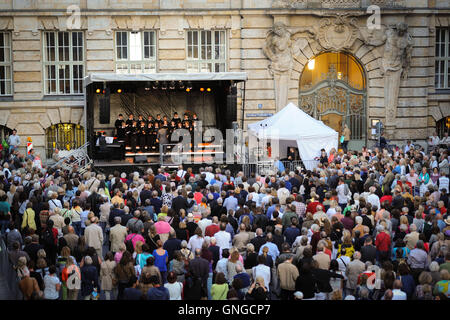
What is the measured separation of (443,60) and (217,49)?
10596mm

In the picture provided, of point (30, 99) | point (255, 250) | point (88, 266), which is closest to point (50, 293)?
point (88, 266)

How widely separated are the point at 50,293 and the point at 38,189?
5.99 meters

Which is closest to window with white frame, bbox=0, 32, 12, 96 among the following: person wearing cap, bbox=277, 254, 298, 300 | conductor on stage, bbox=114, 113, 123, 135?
conductor on stage, bbox=114, 113, 123, 135

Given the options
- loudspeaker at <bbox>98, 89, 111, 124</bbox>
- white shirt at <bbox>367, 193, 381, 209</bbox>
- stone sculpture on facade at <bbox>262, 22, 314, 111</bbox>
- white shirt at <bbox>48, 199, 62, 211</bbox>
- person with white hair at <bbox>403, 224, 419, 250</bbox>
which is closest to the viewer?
person with white hair at <bbox>403, 224, 419, 250</bbox>

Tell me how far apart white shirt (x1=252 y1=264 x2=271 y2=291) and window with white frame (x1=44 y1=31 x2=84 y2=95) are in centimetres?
2032

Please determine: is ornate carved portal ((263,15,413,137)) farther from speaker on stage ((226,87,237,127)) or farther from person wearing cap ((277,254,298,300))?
person wearing cap ((277,254,298,300))

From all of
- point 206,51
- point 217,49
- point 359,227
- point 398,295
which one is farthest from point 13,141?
point 398,295

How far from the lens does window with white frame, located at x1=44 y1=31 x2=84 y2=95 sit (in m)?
30.8

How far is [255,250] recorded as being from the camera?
1395cm

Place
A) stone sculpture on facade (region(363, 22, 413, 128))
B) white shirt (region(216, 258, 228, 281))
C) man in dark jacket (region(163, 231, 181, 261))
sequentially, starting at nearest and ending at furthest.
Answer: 1. white shirt (region(216, 258, 228, 281))
2. man in dark jacket (region(163, 231, 181, 261))
3. stone sculpture on facade (region(363, 22, 413, 128))

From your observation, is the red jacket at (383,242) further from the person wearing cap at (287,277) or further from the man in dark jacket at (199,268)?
the man in dark jacket at (199,268)

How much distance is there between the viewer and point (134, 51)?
30875 millimetres

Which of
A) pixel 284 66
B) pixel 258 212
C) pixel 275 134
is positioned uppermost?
pixel 284 66

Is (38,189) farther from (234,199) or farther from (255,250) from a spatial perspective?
(255,250)
